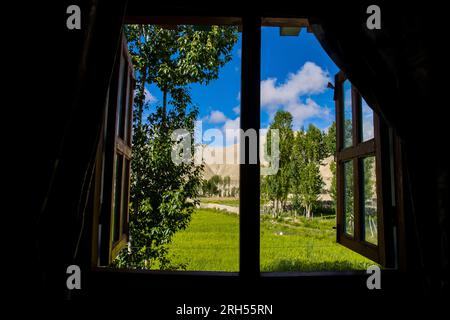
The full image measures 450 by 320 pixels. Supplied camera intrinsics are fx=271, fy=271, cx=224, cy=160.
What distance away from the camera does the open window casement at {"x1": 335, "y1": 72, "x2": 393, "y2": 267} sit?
4.14ft

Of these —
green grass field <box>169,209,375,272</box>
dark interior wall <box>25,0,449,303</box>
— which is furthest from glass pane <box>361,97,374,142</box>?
green grass field <box>169,209,375,272</box>

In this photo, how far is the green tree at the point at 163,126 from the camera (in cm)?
Result: 333

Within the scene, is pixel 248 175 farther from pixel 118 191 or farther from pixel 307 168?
pixel 307 168

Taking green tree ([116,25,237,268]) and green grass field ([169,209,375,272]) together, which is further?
green grass field ([169,209,375,272])

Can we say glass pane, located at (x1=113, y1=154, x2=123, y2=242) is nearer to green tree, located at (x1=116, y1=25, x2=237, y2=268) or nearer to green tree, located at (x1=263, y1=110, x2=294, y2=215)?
green tree, located at (x1=116, y1=25, x2=237, y2=268)

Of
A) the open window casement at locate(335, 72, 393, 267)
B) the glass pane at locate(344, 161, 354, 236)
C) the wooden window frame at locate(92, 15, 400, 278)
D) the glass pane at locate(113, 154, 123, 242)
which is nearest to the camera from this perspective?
the wooden window frame at locate(92, 15, 400, 278)

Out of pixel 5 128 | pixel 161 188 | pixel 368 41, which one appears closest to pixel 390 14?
pixel 368 41

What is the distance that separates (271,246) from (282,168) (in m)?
2.67

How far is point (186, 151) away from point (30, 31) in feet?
9.22

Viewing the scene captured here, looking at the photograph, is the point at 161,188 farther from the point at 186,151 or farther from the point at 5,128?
the point at 5,128

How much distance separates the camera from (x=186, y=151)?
12.3ft

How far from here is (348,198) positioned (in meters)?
2.12

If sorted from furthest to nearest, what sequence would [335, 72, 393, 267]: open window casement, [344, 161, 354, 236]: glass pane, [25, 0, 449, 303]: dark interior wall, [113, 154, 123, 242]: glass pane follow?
[344, 161, 354, 236]: glass pane → [113, 154, 123, 242]: glass pane → [335, 72, 393, 267]: open window casement → [25, 0, 449, 303]: dark interior wall

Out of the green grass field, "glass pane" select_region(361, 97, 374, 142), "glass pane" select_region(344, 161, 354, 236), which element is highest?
"glass pane" select_region(361, 97, 374, 142)
